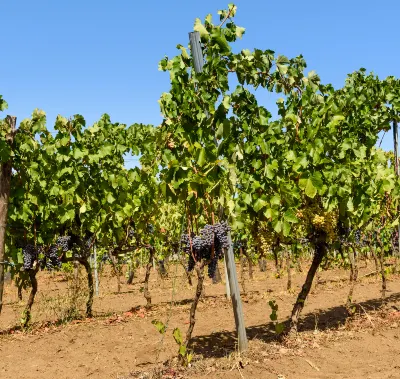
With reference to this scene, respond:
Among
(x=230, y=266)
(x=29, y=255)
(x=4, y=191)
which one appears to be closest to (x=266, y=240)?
(x=230, y=266)

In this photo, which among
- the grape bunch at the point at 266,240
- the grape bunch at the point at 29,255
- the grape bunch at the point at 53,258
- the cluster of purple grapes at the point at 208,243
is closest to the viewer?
the cluster of purple grapes at the point at 208,243

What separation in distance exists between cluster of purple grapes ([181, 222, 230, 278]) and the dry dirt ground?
618 mm

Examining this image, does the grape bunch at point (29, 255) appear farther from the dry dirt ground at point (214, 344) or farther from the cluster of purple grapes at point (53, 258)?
the dry dirt ground at point (214, 344)

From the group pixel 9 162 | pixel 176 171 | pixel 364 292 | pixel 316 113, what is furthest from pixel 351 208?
pixel 364 292

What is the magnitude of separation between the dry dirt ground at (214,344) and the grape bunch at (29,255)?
118 centimetres

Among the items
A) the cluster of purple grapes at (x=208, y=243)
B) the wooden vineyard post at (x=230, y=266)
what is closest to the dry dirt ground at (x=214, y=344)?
the wooden vineyard post at (x=230, y=266)

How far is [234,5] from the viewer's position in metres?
5.58

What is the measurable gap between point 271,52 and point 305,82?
64 cm

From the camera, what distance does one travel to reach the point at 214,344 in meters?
7.06

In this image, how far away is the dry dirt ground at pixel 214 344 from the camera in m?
5.39

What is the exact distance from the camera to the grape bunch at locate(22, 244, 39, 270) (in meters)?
8.18

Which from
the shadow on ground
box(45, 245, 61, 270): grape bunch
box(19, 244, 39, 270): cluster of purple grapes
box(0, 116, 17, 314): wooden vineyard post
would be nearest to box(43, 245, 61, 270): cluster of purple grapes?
box(45, 245, 61, 270): grape bunch

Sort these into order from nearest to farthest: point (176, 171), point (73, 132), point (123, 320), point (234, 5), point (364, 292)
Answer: point (176, 171) < point (234, 5) < point (73, 132) < point (123, 320) < point (364, 292)

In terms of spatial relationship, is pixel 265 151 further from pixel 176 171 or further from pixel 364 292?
pixel 364 292
